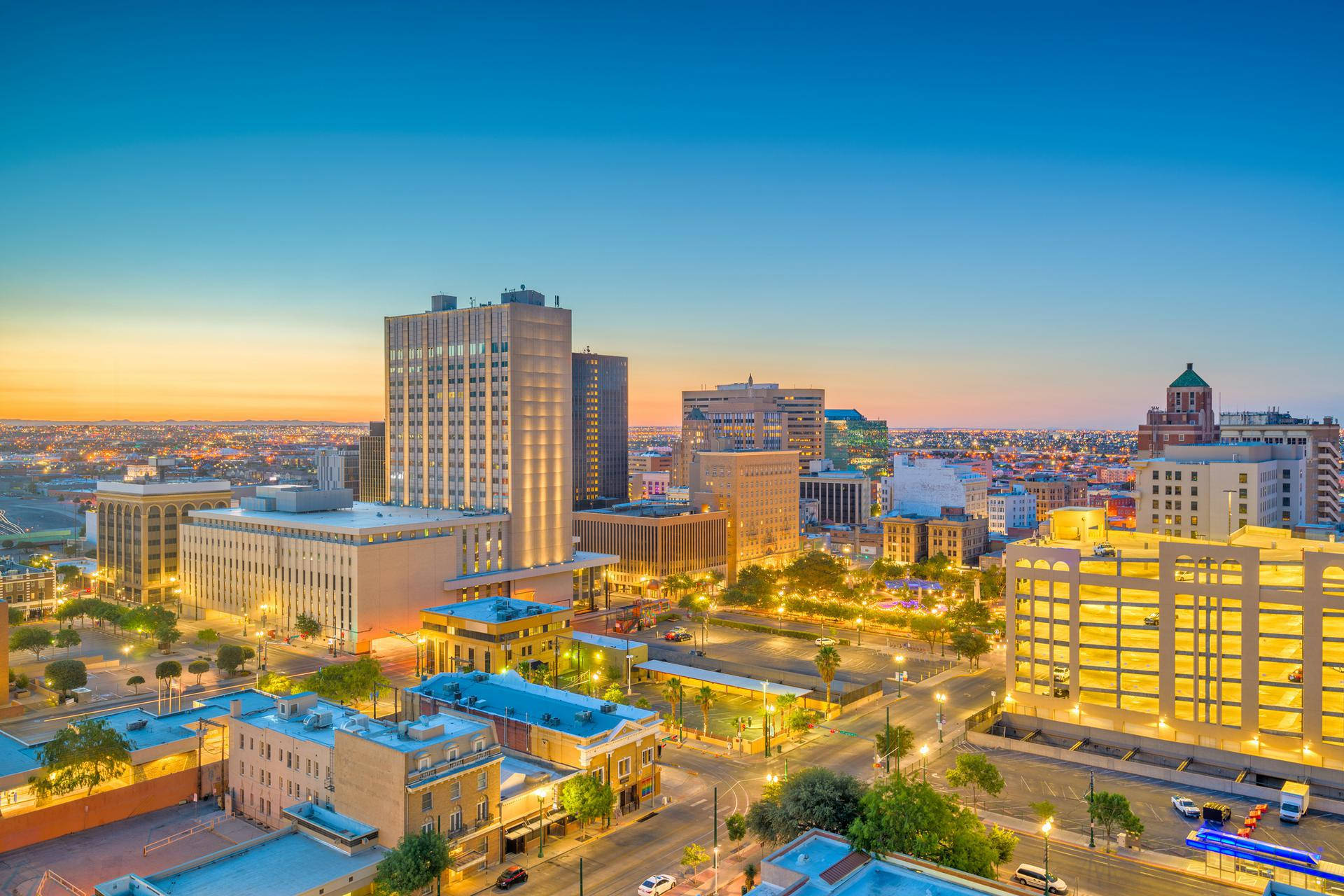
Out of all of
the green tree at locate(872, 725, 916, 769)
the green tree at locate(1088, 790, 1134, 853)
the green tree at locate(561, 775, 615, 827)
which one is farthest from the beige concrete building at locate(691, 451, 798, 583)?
the green tree at locate(1088, 790, 1134, 853)

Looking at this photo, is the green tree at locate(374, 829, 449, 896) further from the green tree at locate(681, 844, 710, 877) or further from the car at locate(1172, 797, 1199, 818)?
the car at locate(1172, 797, 1199, 818)

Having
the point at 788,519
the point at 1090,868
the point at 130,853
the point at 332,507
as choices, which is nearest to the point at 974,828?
the point at 1090,868

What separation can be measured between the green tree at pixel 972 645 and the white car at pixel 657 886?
207 ft

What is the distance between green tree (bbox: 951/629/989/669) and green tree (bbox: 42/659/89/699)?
94826mm

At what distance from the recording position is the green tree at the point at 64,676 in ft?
292

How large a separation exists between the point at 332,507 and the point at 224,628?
74.9 ft

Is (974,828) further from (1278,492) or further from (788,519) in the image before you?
(788,519)

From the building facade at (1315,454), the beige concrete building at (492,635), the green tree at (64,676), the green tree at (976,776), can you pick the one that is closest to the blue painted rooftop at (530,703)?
the beige concrete building at (492,635)

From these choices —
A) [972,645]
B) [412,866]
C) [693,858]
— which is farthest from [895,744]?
[412,866]

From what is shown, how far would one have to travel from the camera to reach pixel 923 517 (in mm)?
197000

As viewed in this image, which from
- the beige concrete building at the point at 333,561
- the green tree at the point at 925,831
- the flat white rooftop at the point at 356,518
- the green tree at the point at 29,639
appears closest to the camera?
the green tree at the point at 925,831

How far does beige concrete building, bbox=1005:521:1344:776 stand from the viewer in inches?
2746

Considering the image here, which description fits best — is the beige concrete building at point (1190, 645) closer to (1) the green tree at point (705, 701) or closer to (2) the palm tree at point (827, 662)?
(2) the palm tree at point (827, 662)

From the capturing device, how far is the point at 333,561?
118000 millimetres
